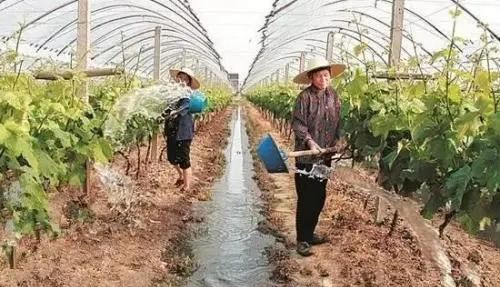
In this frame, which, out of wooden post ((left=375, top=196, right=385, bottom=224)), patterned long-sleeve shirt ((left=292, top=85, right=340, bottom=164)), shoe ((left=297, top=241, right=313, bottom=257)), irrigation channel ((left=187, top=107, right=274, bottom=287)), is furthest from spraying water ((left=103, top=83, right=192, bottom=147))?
wooden post ((left=375, top=196, right=385, bottom=224))

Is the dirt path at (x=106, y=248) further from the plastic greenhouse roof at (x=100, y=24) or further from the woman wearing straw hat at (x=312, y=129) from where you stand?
the plastic greenhouse roof at (x=100, y=24)

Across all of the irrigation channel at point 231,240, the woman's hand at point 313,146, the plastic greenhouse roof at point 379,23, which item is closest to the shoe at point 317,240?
the irrigation channel at point 231,240

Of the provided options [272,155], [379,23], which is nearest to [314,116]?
[272,155]

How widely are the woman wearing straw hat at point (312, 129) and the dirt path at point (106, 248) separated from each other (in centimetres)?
101

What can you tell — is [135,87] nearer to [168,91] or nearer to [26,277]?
[168,91]

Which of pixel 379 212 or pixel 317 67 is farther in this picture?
pixel 379 212

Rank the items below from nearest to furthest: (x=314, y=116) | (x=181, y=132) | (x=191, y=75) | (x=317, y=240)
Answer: (x=314, y=116) < (x=317, y=240) < (x=191, y=75) < (x=181, y=132)

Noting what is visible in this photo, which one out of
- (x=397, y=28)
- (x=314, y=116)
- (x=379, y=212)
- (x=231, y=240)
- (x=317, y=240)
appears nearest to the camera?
(x=314, y=116)

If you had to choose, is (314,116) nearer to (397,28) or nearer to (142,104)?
(397,28)

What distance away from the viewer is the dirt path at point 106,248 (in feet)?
14.6

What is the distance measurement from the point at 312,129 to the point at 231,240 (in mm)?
1380

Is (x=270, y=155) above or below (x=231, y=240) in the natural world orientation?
above

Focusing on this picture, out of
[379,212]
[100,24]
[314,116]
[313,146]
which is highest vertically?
[100,24]

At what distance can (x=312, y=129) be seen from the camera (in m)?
5.45
